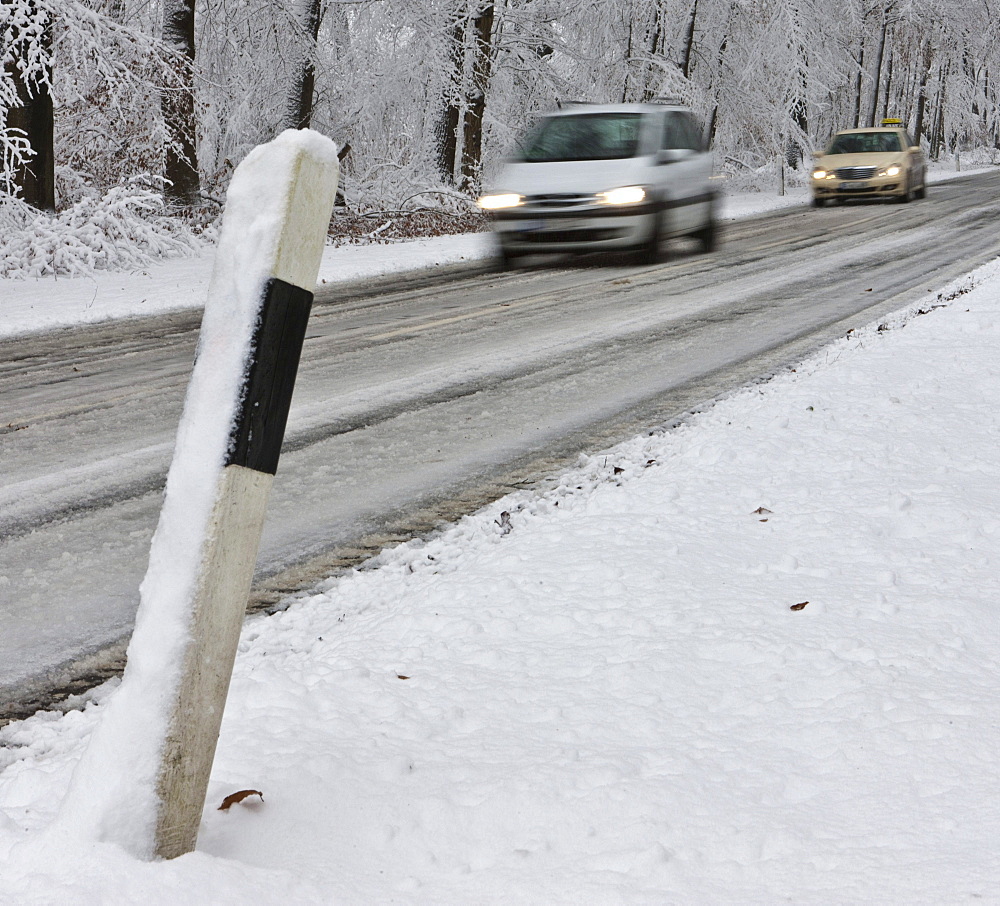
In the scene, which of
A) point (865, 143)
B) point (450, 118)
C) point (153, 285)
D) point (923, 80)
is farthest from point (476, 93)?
point (923, 80)

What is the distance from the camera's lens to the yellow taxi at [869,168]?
25469mm

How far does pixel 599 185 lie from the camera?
14008mm

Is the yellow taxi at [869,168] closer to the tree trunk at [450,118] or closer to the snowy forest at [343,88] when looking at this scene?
the snowy forest at [343,88]

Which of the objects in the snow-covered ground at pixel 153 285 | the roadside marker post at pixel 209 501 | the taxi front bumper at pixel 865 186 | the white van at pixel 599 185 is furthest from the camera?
the taxi front bumper at pixel 865 186

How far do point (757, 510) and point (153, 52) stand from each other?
13883mm

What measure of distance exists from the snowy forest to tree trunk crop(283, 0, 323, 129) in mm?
38

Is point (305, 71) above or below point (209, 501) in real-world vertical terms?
above

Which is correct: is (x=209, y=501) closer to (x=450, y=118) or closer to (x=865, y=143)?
(x=450, y=118)

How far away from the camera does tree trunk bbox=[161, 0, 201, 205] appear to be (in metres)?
17.1

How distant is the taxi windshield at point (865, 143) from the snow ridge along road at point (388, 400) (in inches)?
493

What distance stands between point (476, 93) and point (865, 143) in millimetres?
9515

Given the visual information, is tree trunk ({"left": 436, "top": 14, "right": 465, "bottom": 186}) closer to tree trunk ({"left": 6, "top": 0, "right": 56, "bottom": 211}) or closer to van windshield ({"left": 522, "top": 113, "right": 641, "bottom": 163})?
van windshield ({"left": 522, "top": 113, "right": 641, "bottom": 163})

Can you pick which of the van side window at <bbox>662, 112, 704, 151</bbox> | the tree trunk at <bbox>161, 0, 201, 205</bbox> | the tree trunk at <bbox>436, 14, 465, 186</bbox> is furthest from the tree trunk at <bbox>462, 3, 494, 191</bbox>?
the van side window at <bbox>662, 112, 704, 151</bbox>

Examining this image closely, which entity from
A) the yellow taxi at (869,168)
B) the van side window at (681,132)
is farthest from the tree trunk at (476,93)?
the van side window at (681,132)
